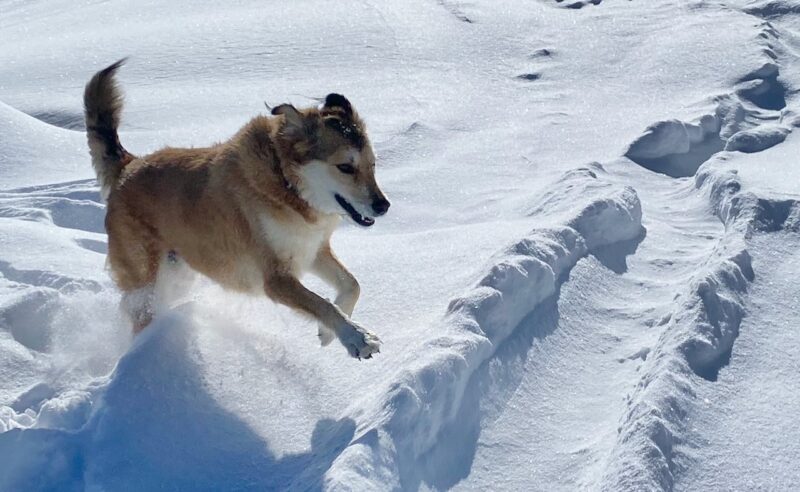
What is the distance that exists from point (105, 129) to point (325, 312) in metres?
1.93

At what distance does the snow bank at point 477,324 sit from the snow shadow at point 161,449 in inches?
8.0

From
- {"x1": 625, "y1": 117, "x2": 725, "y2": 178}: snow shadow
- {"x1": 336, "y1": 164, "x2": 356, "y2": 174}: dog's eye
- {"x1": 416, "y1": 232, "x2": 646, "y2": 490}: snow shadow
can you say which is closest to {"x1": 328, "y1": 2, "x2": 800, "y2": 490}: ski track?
{"x1": 416, "y1": 232, "x2": 646, "y2": 490}: snow shadow

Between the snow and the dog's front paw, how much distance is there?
0.44 feet

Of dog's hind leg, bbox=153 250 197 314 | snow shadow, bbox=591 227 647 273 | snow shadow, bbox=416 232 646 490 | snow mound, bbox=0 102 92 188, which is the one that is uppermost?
snow shadow, bbox=416 232 646 490

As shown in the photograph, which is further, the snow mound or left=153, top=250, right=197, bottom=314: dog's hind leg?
the snow mound

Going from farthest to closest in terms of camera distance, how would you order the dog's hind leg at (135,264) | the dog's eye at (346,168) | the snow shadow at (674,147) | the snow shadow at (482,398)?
the snow shadow at (674,147)
the dog's hind leg at (135,264)
the dog's eye at (346,168)
the snow shadow at (482,398)

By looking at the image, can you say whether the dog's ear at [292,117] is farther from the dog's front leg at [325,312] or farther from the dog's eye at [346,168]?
the dog's front leg at [325,312]

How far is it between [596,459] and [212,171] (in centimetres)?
260

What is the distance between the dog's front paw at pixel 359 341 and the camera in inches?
183

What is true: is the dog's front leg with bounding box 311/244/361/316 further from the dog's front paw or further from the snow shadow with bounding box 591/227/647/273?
the snow shadow with bounding box 591/227/647/273

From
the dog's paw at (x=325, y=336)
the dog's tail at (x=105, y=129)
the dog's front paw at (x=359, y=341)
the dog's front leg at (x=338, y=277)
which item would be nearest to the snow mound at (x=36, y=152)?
the dog's tail at (x=105, y=129)

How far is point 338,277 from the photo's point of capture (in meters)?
5.33

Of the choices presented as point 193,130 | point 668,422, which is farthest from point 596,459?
point 193,130

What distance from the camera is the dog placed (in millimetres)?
5113
